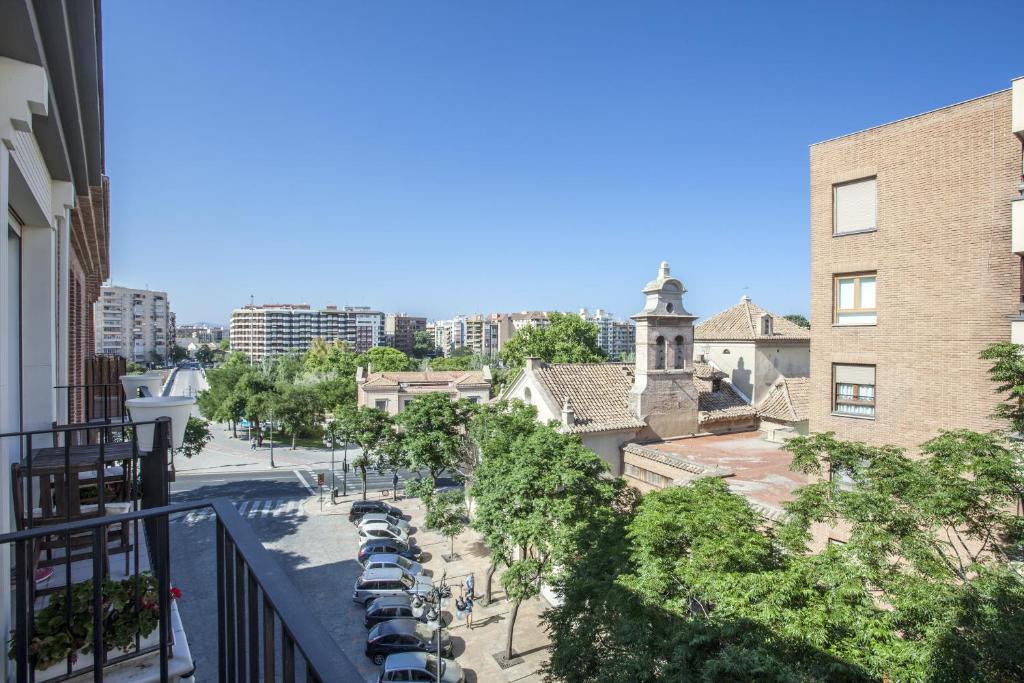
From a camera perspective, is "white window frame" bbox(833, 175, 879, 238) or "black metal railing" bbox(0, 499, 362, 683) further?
"white window frame" bbox(833, 175, 879, 238)

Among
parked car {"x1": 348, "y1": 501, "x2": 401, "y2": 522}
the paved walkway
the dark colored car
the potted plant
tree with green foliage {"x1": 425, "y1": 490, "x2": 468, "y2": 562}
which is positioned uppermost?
the potted plant

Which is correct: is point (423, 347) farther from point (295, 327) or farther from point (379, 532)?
point (379, 532)

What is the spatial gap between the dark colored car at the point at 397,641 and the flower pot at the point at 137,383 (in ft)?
35.3

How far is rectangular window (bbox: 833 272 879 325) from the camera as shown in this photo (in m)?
11.8

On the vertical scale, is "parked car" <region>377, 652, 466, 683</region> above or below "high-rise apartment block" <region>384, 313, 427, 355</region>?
below

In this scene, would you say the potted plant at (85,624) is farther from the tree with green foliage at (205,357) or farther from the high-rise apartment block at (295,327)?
the tree with green foliage at (205,357)

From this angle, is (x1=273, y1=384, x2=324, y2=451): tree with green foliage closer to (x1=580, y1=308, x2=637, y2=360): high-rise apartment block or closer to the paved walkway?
the paved walkway

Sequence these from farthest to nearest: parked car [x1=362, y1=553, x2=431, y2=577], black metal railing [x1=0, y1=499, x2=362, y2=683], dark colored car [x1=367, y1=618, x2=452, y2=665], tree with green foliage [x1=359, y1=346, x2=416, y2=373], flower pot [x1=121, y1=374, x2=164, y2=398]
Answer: tree with green foliage [x1=359, y1=346, x2=416, y2=373]
parked car [x1=362, y1=553, x2=431, y2=577]
dark colored car [x1=367, y1=618, x2=452, y2=665]
flower pot [x1=121, y1=374, x2=164, y2=398]
black metal railing [x1=0, y1=499, x2=362, y2=683]

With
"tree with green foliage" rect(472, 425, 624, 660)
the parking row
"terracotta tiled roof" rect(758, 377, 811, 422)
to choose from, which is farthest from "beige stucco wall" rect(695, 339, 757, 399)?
the parking row

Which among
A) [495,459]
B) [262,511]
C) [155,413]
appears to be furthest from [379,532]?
[155,413]

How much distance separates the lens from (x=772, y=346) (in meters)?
22.9

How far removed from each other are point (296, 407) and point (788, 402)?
30.7 metres

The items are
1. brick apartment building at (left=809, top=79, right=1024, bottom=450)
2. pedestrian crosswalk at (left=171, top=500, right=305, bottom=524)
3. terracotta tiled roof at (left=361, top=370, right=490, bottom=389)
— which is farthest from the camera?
terracotta tiled roof at (left=361, top=370, right=490, bottom=389)

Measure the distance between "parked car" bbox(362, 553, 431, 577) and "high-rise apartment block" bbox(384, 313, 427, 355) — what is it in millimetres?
110306
